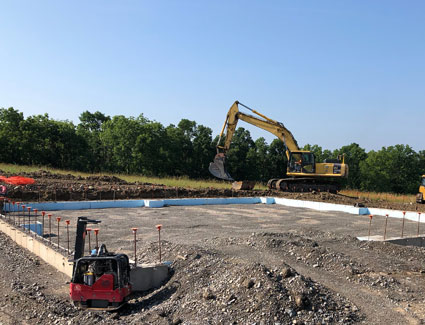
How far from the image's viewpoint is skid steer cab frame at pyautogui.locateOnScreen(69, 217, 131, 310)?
759 centimetres

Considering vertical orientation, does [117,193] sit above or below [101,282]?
above

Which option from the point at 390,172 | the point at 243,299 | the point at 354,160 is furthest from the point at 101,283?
the point at 354,160

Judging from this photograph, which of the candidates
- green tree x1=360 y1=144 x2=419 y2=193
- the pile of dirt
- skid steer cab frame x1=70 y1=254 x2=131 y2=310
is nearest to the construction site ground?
skid steer cab frame x1=70 y1=254 x2=131 y2=310

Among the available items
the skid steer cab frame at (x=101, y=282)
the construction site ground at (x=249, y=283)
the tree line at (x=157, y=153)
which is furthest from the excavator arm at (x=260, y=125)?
the skid steer cab frame at (x=101, y=282)

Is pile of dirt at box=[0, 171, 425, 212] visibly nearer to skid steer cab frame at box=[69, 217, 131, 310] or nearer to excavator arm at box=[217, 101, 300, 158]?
excavator arm at box=[217, 101, 300, 158]

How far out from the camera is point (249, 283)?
299 inches

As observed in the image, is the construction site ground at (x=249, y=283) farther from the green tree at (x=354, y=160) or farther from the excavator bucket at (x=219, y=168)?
the green tree at (x=354, y=160)

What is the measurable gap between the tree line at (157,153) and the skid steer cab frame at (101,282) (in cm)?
3851

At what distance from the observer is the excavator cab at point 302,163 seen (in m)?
30.9

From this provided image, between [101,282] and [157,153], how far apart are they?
42.8 meters

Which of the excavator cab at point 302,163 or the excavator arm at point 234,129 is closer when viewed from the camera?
the excavator arm at point 234,129

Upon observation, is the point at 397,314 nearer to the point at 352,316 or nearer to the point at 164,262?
the point at 352,316

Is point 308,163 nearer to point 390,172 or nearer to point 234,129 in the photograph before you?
point 234,129

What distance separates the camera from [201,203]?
964 inches
